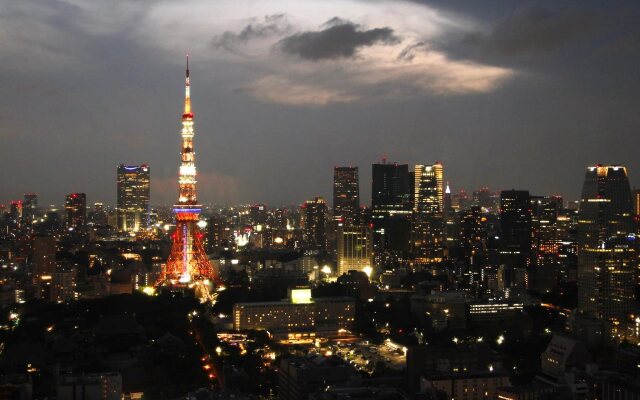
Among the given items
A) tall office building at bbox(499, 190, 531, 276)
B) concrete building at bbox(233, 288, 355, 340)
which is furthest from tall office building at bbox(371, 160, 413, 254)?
concrete building at bbox(233, 288, 355, 340)

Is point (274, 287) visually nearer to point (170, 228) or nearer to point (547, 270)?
point (547, 270)

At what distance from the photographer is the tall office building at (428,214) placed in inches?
1591

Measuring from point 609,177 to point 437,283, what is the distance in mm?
6939

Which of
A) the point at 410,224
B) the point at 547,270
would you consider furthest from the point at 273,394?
the point at 410,224

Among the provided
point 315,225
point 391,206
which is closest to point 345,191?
point 315,225

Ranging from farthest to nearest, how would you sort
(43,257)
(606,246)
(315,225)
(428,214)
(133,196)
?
(133,196) < (315,225) < (428,214) < (43,257) < (606,246)

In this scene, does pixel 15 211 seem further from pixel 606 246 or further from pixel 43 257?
pixel 606 246

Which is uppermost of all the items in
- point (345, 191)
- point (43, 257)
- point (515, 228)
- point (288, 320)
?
point (345, 191)

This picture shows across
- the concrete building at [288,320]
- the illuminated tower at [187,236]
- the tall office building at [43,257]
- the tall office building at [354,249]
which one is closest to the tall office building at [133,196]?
the tall office building at [354,249]

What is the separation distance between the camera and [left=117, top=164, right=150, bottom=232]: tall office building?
171 feet

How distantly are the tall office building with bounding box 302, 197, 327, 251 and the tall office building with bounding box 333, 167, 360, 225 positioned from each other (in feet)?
2.77

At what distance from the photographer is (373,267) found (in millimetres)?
37312

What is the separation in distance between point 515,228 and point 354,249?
702 cm

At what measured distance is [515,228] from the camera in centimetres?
3741
